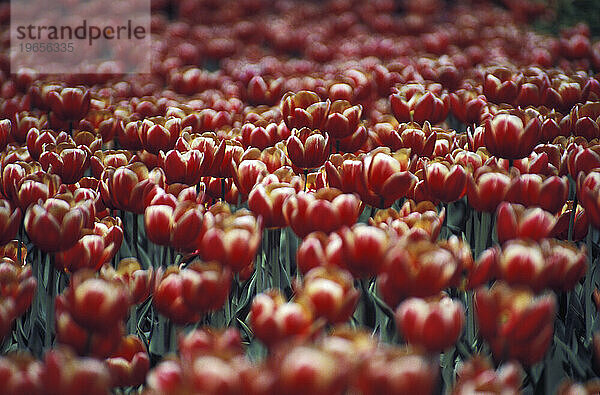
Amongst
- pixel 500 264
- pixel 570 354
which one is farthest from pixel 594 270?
pixel 500 264

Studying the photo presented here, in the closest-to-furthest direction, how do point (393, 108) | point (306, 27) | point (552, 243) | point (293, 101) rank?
point (552, 243) < point (293, 101) < point (393, 108) < point (306, 27)

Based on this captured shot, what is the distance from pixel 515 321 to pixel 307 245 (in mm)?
399

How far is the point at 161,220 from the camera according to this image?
1.42 meters

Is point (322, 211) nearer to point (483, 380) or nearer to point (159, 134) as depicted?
point (483, 380)

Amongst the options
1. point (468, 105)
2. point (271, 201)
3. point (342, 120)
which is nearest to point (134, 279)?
point (271, 201)

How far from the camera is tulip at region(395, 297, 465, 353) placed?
1009 mm

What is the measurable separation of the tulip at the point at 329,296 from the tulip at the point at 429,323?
0.09 meters

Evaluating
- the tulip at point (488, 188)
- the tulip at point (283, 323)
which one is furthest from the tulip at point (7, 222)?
the tulip at point (488, 188)

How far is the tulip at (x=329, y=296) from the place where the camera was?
1.04m

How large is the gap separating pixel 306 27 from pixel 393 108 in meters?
3.48

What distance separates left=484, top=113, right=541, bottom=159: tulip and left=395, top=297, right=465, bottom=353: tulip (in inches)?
29.3

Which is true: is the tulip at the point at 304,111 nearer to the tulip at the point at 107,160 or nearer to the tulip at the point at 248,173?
the tulip at the point at 248,173

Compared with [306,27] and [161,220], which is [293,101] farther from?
[306,27]

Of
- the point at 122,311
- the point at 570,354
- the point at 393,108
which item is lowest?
the point at 570,354
